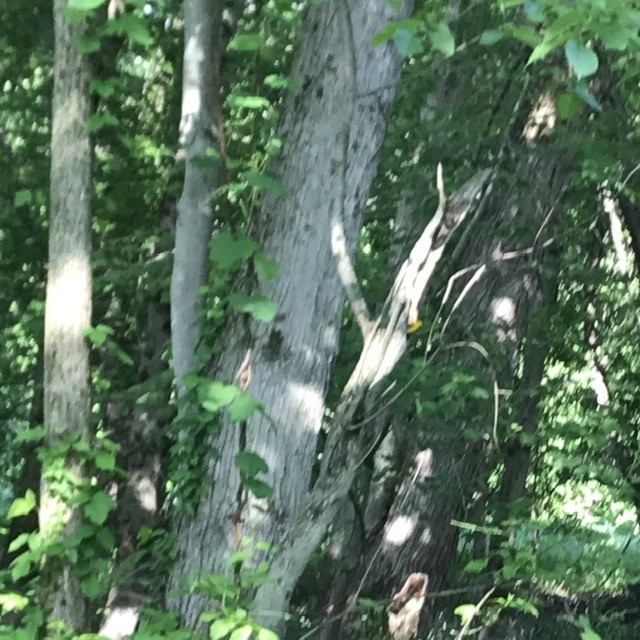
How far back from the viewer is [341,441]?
2857 mm

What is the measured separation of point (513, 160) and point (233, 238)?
225 cm

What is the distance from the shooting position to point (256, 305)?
3.03 meters

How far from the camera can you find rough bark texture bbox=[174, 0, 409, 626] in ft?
10.4

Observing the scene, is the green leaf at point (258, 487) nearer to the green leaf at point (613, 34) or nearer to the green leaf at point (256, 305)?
the green leaf at point (256, 305)

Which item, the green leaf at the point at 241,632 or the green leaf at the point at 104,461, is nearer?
the green leaf at the point at 241,632

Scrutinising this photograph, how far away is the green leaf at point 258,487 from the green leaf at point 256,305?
0.57 metres

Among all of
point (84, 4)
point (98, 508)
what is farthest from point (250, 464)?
point (84, 4)

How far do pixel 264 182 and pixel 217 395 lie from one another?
2.58 ft

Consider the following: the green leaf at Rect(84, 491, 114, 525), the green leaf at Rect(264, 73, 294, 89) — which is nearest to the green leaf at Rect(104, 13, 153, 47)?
the green leaf at Rect(264, 73, 294, 89)

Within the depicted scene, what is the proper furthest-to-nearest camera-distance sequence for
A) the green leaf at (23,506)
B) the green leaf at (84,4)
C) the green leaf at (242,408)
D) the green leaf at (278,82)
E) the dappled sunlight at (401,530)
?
the dappled sunlight at (401,530) → the green leaf at (23,506) → the green leaf at (278,82) → the green leaf at (242,408) → the green leaf at (84,4)

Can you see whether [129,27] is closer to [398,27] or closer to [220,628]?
[398,27]

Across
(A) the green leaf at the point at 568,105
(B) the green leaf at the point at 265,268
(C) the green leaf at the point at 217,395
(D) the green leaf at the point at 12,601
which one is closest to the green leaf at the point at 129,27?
(B) the green leaf at the point at 265,268

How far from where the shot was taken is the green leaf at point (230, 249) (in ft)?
9.98

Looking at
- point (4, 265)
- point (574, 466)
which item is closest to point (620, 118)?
point (574, 466)
